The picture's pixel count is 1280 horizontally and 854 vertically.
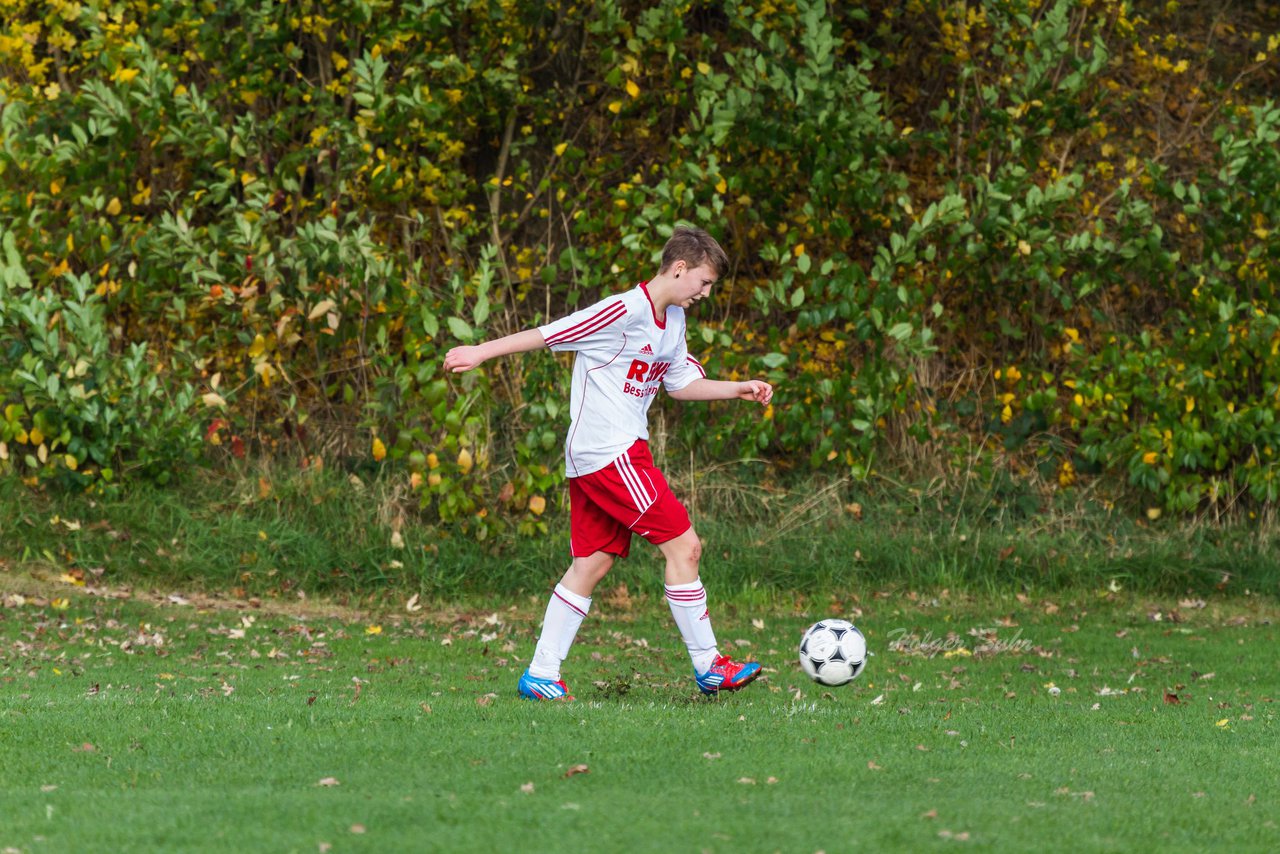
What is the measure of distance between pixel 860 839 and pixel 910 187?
906cm

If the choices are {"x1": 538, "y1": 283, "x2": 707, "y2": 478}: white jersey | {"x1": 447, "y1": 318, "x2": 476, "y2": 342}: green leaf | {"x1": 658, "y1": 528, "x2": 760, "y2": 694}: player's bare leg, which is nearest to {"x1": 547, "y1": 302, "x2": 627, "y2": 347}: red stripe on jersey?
{"x1": 538, "y1": 283, "x2": 707, "y2": 478}: white jersey

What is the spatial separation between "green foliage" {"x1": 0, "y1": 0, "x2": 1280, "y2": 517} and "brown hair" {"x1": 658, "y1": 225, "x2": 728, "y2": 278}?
12.7 feet

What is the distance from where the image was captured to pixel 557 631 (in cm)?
689

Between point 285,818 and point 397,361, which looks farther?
point 397,361

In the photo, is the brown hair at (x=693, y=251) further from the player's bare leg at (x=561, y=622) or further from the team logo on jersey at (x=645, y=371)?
the player's bare leg at (x=561, y=622)

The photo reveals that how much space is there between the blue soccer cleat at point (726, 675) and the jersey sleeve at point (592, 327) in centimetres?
148

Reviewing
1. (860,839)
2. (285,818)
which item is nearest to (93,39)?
(285,818)

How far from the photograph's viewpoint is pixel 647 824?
14.6 ft

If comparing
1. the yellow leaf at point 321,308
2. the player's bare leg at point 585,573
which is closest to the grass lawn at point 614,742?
the player's bare leg at point 585,573

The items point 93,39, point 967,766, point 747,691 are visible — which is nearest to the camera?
point 967,766

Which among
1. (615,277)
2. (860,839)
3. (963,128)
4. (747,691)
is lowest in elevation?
(747,691)

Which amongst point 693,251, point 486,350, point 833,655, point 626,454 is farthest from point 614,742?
point 693,251

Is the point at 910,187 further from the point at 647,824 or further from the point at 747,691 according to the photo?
the point at 647,824

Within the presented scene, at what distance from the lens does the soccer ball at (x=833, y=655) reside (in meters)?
6.90
